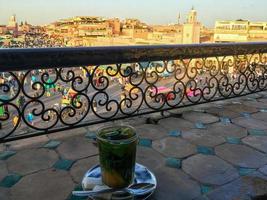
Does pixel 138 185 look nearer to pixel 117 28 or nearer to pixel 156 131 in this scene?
pixel 156 131

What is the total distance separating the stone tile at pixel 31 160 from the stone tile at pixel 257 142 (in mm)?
1748

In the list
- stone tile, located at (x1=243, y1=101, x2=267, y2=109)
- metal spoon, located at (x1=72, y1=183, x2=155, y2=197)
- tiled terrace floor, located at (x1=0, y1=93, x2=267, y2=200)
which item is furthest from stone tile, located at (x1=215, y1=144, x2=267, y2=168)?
stone tile, located at (x1=243, y1=101, x2=267, y2=109)

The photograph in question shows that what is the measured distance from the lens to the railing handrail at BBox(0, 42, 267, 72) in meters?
1.98

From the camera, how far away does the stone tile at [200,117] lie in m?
3.23

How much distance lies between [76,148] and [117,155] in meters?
0.97

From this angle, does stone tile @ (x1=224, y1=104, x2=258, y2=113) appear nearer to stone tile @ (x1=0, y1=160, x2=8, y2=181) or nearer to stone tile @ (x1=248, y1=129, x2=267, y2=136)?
stone tile @ (x1=248, y1=129, x2=267, y2=136)

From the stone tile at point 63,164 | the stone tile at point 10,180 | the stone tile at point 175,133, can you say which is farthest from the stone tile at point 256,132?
the stone tile at point 10,180

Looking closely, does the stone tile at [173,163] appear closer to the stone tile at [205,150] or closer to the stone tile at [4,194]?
the stone tile at [205,150]

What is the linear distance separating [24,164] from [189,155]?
132cm

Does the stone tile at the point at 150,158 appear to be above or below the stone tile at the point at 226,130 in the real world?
below

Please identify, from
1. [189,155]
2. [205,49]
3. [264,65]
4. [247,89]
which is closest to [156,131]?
[189,155]

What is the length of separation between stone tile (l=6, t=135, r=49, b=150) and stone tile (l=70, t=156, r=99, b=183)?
1.78 ft

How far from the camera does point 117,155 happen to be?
5.15 ft

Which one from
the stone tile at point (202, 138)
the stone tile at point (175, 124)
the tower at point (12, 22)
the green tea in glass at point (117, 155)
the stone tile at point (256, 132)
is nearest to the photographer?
the green tea in glass at point (117, 155)
